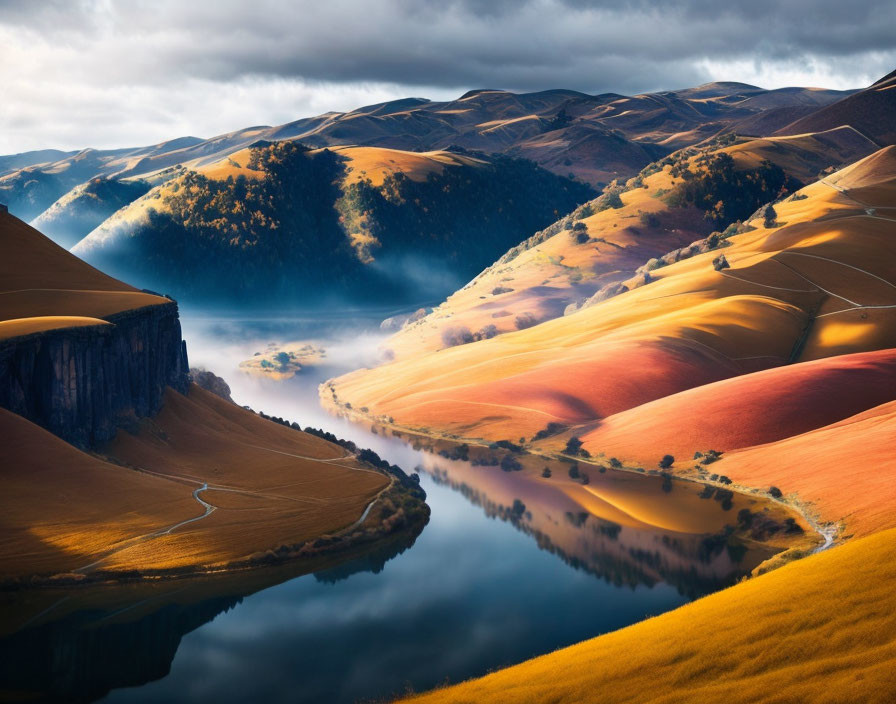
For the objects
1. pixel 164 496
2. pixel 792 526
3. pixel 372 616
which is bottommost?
pixel 792 526

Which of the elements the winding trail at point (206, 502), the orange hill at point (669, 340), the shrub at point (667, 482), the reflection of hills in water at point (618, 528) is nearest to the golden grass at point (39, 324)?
the winding trail at point (206, 502)

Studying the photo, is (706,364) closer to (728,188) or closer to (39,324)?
(39,324)

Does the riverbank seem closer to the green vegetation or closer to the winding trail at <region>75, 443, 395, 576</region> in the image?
the winding trail at <region>75, 443, 395, 576</region>

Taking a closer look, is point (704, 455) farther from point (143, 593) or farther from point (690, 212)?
point (690, 212)

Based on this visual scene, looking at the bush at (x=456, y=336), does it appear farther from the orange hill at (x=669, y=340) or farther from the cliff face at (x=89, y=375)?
the cliff face at (x=89, y=375)

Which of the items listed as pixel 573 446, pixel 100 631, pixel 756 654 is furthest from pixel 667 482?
pixel 756 654

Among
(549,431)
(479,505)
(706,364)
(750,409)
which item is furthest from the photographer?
(706,364)
